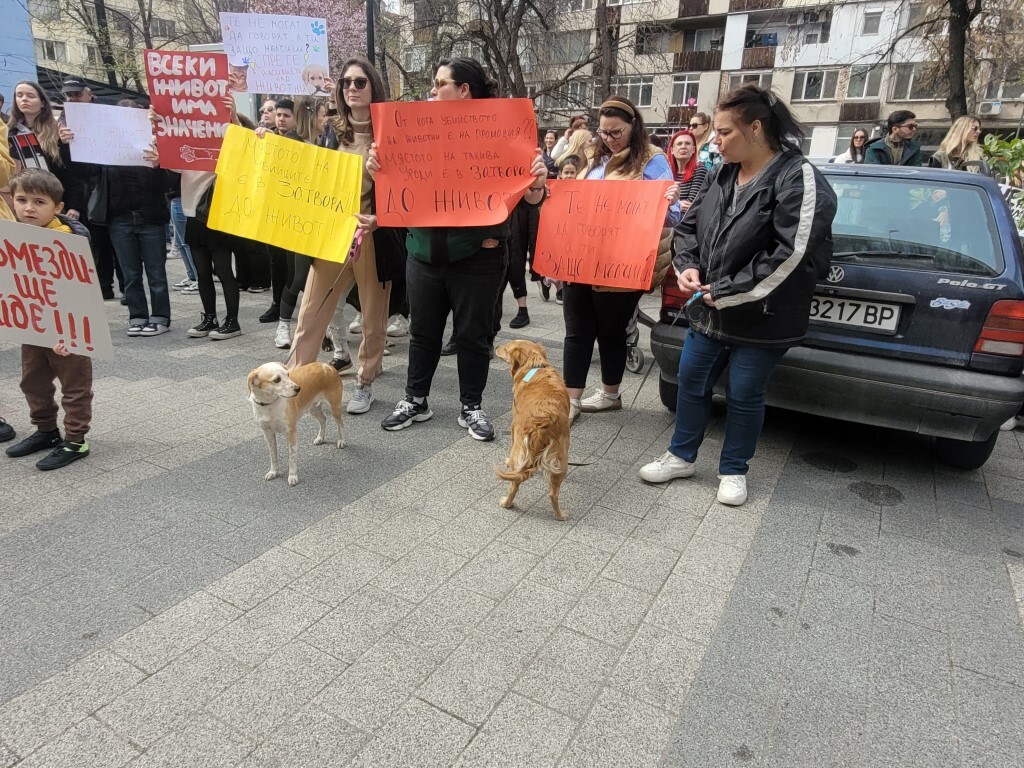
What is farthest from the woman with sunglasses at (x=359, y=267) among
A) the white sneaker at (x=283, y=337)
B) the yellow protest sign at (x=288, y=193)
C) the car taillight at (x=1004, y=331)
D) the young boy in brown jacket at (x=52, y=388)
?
the car taillight at (x=1004, y=331)

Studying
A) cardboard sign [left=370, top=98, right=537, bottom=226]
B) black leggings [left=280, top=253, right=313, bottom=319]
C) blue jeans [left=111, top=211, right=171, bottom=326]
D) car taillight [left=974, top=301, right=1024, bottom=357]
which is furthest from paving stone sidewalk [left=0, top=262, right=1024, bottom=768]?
blue jeans [left=111, top=211, right=171, bottom=326]

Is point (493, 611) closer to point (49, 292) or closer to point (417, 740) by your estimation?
point (417, 740)

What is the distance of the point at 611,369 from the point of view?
473 cm

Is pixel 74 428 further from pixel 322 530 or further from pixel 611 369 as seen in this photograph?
pixel 611 369

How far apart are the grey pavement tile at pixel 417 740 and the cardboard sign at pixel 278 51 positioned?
6.57m

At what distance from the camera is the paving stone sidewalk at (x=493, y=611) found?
1.96 m

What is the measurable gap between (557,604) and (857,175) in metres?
3.38

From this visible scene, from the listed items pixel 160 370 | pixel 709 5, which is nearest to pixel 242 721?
pixel 160 370

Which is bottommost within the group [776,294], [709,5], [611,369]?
[611,369]

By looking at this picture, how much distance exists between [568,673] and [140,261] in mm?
6207

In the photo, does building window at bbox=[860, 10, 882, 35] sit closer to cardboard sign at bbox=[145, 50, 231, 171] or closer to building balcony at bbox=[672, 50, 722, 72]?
building balcony at bbox=[672, 50, 722, 72]

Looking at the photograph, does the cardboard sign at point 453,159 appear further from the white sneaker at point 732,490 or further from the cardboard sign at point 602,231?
the white sneaker at point 732,490

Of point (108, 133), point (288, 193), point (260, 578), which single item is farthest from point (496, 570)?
point (108, 133)

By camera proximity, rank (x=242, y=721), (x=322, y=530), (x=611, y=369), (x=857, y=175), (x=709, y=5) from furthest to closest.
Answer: (x=709, y=5), (x=611, y=369), (x=857, y=175), (x=322, y=530), (x=242, y=721)
